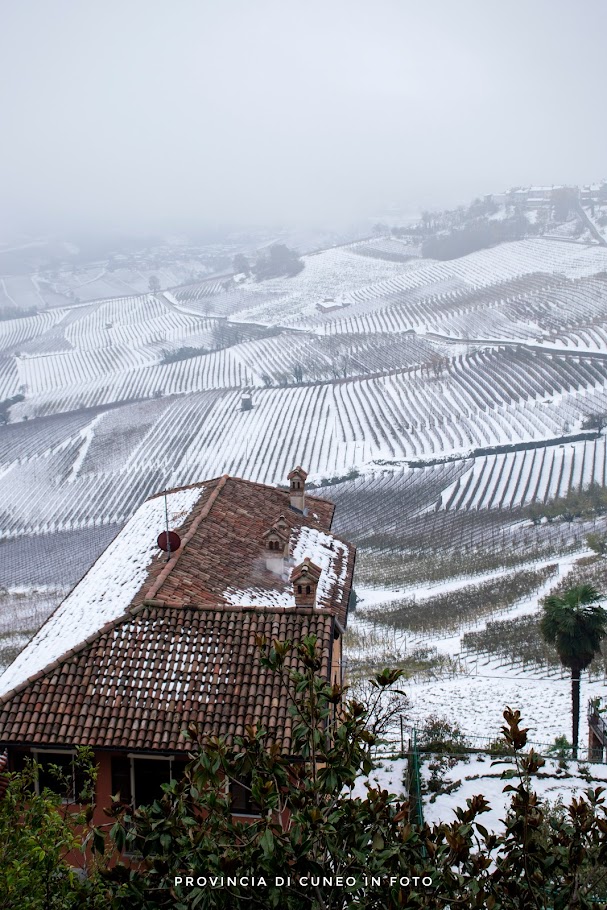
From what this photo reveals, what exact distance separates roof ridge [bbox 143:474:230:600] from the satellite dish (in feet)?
0.46

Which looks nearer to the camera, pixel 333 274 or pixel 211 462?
pixel 211 462

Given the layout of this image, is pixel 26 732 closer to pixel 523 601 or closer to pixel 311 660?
pixel 311 660

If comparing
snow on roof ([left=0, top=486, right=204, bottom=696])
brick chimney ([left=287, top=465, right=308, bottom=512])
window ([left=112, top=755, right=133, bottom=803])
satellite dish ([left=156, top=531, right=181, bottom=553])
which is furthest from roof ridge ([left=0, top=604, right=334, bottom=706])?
brick chimney ([left=287, top=465, right=308, bottom=512])

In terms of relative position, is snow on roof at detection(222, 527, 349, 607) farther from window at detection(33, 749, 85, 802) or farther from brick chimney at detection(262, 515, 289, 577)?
window at detection(33, 749, 85, 802)

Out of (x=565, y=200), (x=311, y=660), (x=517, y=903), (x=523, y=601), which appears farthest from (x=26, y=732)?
(x=565, y=200)

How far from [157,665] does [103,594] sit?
3979mm

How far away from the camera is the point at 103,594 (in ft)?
64.1

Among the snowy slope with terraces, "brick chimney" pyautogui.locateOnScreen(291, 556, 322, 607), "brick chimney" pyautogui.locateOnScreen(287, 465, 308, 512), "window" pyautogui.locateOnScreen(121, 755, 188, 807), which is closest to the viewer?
"window" pyautogui.locateOnScreen(121, 755, 188, 807)

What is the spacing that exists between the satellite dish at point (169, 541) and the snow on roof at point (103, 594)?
47 cm

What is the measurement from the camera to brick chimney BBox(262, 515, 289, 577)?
21.1 meters

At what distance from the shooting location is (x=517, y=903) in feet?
28.2

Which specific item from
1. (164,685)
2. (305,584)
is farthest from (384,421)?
(164,685)

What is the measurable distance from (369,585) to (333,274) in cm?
12567

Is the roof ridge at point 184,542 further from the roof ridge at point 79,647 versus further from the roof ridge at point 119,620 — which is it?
the roof ridge at point 119,620
